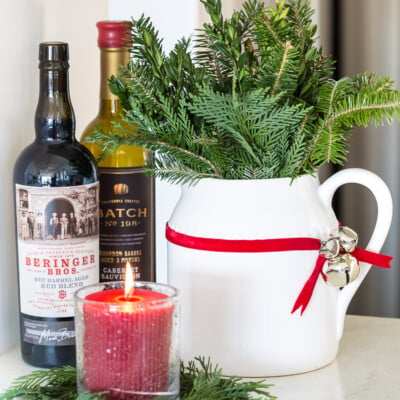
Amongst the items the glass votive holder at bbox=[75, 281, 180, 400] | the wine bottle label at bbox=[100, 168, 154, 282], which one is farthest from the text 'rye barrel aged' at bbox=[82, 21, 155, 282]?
the glass votive holder at bbox=[75, 281, 180, 400]

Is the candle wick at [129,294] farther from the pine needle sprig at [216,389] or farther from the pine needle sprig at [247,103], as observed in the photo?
the pine needle sprig at [247,103]

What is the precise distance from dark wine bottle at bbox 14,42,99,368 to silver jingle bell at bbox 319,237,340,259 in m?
0.23

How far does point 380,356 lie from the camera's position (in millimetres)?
914

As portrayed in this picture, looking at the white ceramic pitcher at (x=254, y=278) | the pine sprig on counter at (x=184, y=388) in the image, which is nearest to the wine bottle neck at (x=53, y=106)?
the white ceramic pitcher at (x=254, y=278)

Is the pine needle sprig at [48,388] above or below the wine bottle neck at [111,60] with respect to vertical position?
below

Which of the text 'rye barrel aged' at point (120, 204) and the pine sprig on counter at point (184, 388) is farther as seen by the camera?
the text 'rye barrel aged' at point (120, 204)

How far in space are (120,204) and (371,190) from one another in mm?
273

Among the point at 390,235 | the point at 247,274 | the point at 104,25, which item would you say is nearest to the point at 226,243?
the point at 247,274

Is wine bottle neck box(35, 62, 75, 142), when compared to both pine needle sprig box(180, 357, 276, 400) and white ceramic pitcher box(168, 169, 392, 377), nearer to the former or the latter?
white ceramic pitcher box(168, 169, 392, 377)

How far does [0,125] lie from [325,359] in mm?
430

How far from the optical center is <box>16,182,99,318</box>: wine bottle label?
83cm

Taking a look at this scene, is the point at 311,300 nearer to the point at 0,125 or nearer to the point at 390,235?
the point at 0,125

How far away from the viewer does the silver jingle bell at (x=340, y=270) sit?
32.8 inches

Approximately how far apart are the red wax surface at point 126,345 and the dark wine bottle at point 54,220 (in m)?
A: 0.20
